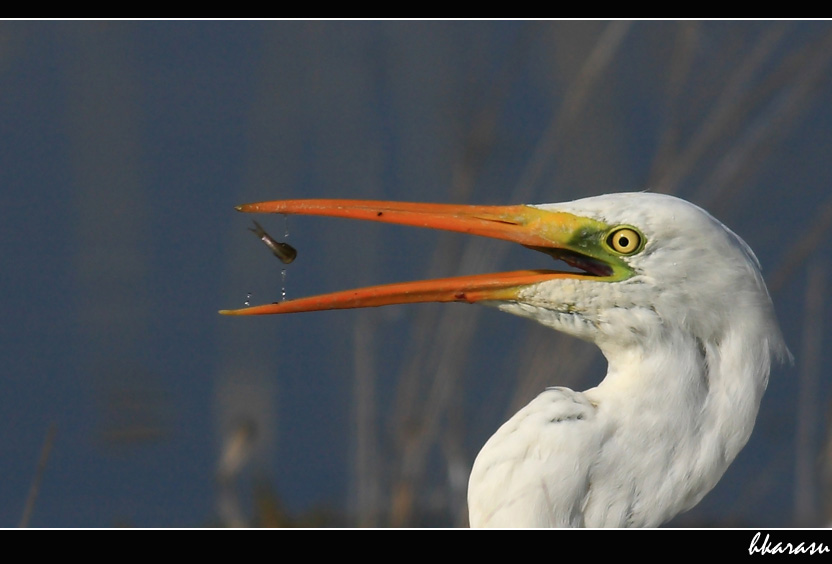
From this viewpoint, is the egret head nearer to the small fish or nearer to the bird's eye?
the bird's eye

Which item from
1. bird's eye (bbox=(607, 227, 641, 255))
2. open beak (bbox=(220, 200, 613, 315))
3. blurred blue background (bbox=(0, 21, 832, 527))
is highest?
bird's eye (bbox=(607, 227, 641, 255))

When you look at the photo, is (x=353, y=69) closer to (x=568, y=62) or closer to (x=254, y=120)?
(x=254, y=120)

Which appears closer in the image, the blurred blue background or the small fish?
the small fish

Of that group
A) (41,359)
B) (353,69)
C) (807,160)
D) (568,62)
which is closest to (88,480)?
(41,359)

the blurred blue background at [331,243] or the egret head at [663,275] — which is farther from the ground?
the egret head at [663,275]

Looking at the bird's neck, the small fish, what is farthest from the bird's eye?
the small fish

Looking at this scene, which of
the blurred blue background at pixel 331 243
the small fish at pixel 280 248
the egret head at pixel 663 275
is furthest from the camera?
the blurred blue background at pixel 331 243

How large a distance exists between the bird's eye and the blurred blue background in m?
0.94

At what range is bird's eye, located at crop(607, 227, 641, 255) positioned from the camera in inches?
80.4

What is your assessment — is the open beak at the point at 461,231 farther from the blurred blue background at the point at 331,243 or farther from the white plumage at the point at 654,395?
the blurred blue background at the point at 331,243

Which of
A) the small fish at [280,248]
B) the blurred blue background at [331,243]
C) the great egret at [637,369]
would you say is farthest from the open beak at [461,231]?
the blurred blue background at [331,243]

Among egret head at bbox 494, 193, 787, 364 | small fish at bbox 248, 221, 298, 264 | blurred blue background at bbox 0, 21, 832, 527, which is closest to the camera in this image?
egret head at bbox 494, 193, 787, 364

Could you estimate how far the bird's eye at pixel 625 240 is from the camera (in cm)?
204

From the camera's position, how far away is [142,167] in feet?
16.8
